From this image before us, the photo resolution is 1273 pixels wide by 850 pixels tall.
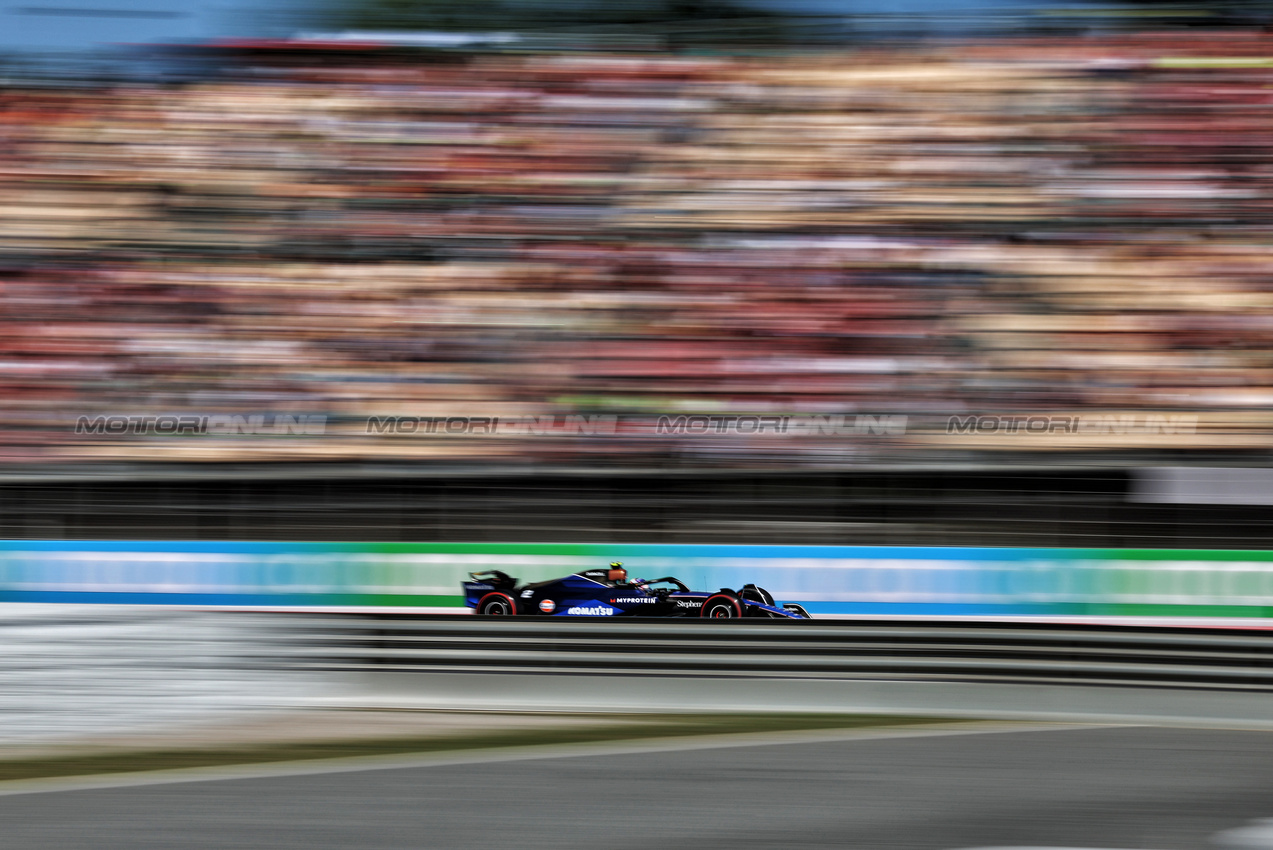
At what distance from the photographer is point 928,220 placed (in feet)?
35.8

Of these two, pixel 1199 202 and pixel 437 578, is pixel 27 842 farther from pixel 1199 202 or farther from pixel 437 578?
pixel 1199 202

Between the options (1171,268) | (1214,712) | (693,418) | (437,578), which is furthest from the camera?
(1171,268)

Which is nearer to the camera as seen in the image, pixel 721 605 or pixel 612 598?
pixel 721 605

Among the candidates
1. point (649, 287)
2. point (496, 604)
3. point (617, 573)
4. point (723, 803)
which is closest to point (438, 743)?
point (723, 803)

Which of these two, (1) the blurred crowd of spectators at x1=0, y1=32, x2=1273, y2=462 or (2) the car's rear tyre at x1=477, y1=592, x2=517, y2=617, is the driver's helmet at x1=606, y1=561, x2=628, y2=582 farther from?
(1) the blurred crowd of spectators at x1=0, y1=32, x2=1273, y2=462

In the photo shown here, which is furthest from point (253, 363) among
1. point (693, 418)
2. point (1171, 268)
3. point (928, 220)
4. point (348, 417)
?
point (1171, 268)

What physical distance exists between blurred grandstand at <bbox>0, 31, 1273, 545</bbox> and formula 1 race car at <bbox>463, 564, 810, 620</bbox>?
3.01ft

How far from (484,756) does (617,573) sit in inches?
106

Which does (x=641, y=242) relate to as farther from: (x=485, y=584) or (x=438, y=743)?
(x=438, y=743)

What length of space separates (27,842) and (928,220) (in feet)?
27.2

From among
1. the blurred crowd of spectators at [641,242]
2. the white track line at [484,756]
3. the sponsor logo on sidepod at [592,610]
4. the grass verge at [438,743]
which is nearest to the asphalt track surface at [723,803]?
the white track line at [484,756]

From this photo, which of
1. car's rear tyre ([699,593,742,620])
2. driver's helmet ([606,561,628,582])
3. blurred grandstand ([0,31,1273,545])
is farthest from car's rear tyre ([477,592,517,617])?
car's rear tyre ([699,593,742,620])

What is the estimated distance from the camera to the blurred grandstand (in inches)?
373

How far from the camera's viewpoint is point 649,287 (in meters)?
10.6
